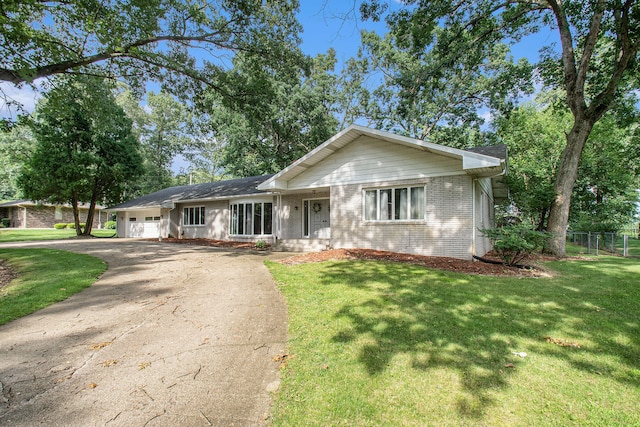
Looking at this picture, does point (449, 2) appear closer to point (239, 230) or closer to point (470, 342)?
point (470, 342)

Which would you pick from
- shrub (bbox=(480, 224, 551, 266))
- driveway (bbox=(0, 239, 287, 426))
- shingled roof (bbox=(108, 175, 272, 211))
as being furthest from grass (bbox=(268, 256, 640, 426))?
shingled roof (bbox=(108, 175, 272, 211))

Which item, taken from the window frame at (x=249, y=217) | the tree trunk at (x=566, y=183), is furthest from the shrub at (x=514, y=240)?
the window frame at (x=249, y=217)

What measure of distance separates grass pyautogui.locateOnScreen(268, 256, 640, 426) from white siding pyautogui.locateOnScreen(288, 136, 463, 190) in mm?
5253

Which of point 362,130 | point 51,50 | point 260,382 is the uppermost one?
point 51,50

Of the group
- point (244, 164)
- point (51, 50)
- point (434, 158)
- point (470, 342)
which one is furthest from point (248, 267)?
point (244, 164)

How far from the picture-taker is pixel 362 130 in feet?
Result: 35.8

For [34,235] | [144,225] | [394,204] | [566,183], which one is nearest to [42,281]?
[394,204]

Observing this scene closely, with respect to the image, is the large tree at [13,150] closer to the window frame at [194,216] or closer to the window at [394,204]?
the window frame at [194,216]

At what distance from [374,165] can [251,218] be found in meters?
8.88

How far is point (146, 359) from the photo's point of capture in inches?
130

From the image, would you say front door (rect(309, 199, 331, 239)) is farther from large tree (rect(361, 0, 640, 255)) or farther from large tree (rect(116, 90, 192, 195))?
large tree (rect(116, 90, 192, 195))

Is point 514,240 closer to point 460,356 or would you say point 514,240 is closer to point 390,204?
point 390,204

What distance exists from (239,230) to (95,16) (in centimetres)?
1140

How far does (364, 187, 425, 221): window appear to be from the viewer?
10438mm
